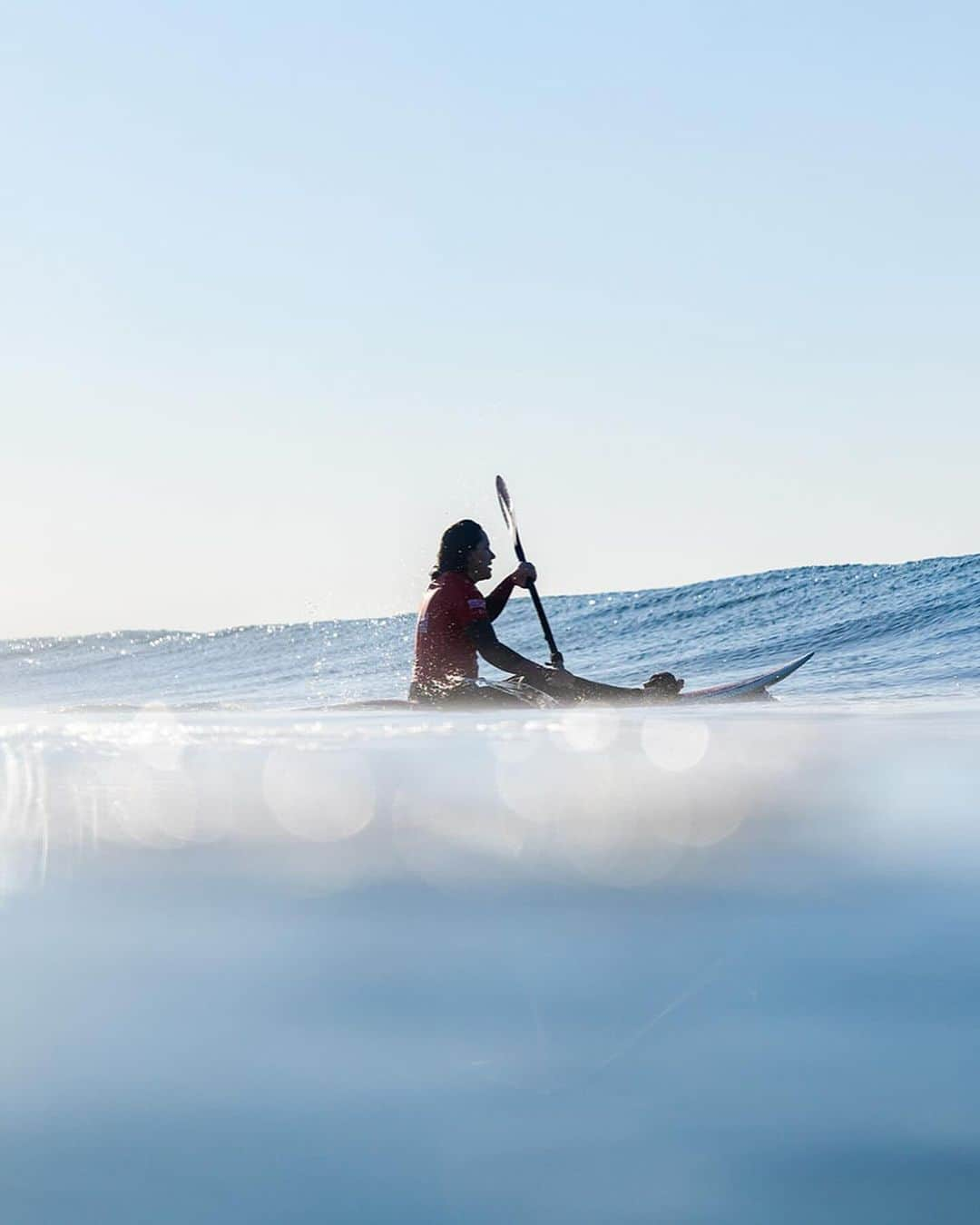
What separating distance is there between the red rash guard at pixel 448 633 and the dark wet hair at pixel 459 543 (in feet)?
0.27

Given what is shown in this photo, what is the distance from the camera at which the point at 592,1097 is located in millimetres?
1183

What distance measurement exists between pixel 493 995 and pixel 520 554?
10109 mm

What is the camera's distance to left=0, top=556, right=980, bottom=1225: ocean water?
1.05 metres

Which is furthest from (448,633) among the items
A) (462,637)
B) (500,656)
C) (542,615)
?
(542,615)

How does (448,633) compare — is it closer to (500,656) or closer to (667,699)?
(500,656)

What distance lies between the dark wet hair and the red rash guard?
81 mm

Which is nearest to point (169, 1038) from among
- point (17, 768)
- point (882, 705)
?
point (17, 768)

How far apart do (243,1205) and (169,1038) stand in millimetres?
378

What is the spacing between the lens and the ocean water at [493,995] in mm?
1046

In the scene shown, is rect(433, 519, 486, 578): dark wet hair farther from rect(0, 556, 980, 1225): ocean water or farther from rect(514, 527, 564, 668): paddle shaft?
rect(0, 556, 980, 1225): ocean water

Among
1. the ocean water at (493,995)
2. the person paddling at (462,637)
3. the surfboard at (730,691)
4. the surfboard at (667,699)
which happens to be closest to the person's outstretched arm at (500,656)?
the person paddling at (462,637)

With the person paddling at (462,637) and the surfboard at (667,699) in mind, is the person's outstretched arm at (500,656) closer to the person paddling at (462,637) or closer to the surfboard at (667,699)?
the person paddling at (462,637)

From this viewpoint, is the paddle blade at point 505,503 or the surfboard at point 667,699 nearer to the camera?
the surfboard at point 667,699

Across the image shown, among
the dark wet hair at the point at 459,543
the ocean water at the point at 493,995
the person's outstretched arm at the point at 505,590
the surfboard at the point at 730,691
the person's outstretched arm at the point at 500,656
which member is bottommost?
the surfboard at the point at 730,691
